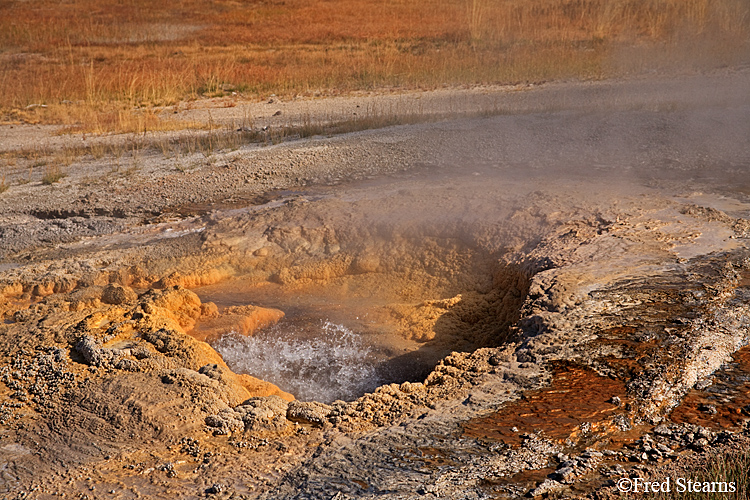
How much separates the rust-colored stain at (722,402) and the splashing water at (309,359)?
186 cm

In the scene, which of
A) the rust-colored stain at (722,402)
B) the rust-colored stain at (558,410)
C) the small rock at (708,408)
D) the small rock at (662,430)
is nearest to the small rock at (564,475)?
the rust-colored stain at (558,410)

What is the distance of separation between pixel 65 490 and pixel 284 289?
8.65 ft

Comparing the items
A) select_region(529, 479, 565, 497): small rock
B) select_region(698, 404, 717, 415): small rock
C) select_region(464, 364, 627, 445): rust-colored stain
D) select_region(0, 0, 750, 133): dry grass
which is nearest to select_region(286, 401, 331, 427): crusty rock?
select_region(464, 364, 627, 445): rust-colored stain

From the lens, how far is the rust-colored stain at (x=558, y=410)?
268 cm

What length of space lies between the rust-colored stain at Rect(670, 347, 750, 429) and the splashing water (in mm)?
1858

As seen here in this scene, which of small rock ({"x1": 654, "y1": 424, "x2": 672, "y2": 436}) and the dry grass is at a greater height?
the dry grass

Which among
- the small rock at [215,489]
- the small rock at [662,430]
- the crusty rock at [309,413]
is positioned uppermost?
the small rock at [662,430]

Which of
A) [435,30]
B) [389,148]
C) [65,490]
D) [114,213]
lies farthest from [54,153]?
[435,30]

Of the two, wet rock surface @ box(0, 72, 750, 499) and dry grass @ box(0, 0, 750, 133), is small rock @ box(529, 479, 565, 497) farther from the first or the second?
dry grass @ box(0, 0, 750, 133)

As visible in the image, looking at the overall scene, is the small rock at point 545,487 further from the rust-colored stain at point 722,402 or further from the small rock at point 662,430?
the rust-colored stain at point 722,402

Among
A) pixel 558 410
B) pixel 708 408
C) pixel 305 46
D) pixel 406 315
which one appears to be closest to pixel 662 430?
pixel 708 408

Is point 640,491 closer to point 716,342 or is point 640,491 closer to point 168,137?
point 716,342

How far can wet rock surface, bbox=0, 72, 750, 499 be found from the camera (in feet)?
8.57

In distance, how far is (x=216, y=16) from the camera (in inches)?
898
